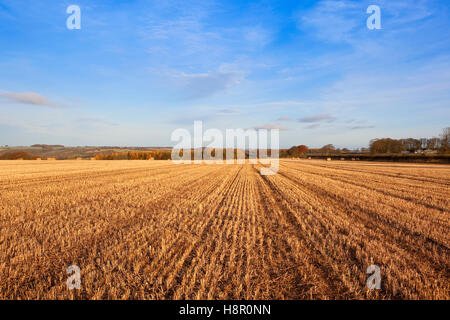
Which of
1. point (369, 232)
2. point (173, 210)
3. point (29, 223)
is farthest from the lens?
point (173, 210)

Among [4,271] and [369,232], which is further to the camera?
[369,232]

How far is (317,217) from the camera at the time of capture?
7.61 metres

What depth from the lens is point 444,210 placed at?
861cm
